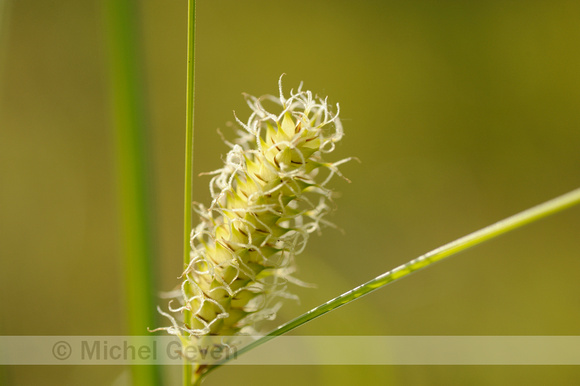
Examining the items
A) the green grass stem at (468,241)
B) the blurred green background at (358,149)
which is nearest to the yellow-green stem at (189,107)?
the green grass stem at (468,241)

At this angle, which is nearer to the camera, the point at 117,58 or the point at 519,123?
the point at 117,58

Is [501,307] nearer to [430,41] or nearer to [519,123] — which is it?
[519,123]

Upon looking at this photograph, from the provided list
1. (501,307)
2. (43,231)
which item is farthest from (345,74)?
(43,231)

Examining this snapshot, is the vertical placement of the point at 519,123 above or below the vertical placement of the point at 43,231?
above

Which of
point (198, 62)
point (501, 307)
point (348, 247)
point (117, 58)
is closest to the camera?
point (117, 58)

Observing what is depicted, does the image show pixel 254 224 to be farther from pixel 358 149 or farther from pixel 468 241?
pixel 358 149
